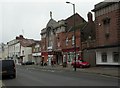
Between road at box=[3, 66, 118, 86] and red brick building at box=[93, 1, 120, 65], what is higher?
red brick building at box=[93, 1, 120, 65]

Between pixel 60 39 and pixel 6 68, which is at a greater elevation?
pixel 60 39

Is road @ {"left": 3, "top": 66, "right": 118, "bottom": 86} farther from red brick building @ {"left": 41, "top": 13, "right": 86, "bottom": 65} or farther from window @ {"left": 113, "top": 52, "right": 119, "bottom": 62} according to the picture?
red brick building @ {"left": 41, "top": 13, "right": 86, "bottom": 65}

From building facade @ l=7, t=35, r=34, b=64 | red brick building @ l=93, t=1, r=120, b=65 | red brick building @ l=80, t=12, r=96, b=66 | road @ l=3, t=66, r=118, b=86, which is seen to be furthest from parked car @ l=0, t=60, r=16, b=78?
building facade @ l=7, t=35, r=34, b=64

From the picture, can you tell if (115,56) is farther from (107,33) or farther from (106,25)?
(106,25)

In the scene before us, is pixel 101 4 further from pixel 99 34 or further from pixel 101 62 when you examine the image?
pixel 101 62

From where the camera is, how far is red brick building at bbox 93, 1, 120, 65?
4384 centimetres

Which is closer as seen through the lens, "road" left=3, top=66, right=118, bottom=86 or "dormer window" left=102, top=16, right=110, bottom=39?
"road" left=3, top=66, right=118, bottom=86

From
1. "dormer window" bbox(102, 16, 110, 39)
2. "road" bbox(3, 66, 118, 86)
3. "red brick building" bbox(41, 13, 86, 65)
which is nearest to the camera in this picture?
"road" bbox(3, 66, 118, 86)

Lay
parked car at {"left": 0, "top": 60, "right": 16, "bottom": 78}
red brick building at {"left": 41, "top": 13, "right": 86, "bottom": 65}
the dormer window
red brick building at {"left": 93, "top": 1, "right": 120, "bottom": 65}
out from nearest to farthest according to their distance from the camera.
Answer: parked car at {"left": 0, "top": 60, "right": 16, "bottom": 78}, red brick building at {"left": 93, "top": 1, "right": 120, "bottom": 65}, the dormer window, red brick building at {"left": 41, "top": 13, "right": 86, "bottom": 65}

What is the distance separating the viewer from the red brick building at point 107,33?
144 feet

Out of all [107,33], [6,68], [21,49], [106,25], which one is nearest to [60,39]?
[106,25]

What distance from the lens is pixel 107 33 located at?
46375 mm

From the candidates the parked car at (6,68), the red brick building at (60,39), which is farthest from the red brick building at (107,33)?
the parked car at (6,68)

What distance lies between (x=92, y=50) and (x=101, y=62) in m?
3.19
